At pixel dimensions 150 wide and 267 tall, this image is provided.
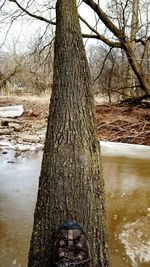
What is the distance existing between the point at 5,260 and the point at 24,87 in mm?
18457

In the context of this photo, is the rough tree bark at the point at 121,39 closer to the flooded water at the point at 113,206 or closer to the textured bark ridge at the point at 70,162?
the flooded water at the point at 113,206

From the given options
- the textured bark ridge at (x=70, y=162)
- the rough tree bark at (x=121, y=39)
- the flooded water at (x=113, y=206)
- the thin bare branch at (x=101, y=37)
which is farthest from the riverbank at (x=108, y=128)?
the textured bark ridge at (x=70, y=162)

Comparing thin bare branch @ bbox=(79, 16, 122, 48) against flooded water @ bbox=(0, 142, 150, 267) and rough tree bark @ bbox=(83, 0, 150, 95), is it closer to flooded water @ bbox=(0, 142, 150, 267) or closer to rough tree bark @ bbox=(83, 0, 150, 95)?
rough tree bark @ bbox=(83, 0, 150, 95)

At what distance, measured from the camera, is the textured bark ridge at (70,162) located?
1.76m

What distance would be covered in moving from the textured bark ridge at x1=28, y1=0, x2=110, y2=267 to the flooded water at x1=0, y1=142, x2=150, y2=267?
Result: 0.78 m

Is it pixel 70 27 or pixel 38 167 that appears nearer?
pixel 70 27

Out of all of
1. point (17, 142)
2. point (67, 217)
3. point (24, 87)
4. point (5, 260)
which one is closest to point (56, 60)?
point (67, 217)

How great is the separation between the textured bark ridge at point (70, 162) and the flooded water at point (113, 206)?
78 cm

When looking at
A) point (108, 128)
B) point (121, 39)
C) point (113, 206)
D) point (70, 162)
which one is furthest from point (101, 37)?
point (70, 162)

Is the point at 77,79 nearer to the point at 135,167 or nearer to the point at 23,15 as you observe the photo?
the point at 135,167

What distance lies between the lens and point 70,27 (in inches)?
78.2

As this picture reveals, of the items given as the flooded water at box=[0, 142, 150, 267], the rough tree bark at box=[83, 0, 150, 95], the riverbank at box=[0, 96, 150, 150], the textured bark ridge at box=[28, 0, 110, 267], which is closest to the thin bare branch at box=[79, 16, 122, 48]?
the rough tree bark at box=[83, 0, 150, 95]

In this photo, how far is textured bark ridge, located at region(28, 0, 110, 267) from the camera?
1.76 metres

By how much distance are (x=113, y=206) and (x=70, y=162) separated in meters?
1.79
